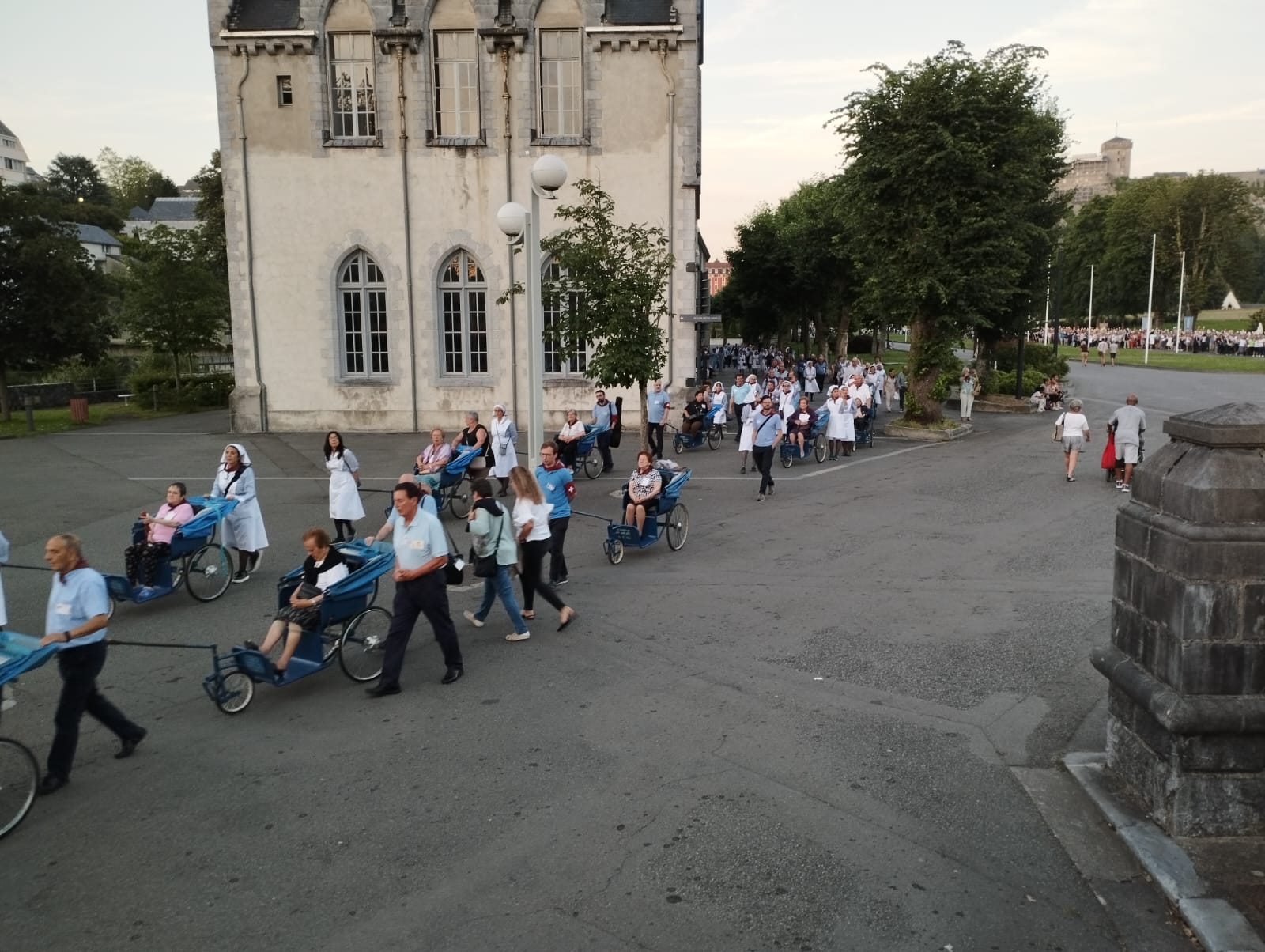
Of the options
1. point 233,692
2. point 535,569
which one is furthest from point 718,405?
point 233,692

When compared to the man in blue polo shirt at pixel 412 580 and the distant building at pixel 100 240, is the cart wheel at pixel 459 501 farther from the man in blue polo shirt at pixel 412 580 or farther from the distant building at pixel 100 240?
the distant building at pixel 100 240

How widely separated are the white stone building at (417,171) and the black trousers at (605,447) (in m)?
7.80

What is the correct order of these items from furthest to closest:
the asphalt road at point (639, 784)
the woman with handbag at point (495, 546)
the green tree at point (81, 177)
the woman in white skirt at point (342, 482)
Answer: the green tree at point (81, 177), the woman in white skirt at point (342, 482), the woman with handbag at point (495, 546), the asphalt road at point (639, 784)

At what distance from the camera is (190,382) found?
38.1 meters

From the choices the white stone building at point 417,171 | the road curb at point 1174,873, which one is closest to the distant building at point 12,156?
the white stone building at point 417,171

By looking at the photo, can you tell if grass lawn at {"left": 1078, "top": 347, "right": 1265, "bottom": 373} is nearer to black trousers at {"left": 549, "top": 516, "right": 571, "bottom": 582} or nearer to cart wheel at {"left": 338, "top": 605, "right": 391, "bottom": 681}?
black trousers at {"left": 549, "top": 516, "right": 571, "bottom": 582}

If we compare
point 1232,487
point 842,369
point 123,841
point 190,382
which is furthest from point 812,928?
point 190,382

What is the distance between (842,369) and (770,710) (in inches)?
1107

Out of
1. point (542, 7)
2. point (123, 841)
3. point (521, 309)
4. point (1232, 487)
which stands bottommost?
point (123, 841)

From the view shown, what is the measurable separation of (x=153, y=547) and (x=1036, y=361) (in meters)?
35.3

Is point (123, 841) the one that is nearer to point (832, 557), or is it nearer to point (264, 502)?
point (832, 557)

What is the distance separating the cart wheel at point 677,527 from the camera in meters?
13.6

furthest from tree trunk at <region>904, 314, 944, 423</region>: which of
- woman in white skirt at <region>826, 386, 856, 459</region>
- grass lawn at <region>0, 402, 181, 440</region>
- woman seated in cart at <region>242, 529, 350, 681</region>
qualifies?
grass lawn at <region>0, 402, 181, 440</region>

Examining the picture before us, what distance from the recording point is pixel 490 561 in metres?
9.65
